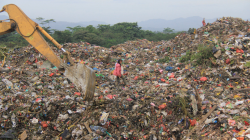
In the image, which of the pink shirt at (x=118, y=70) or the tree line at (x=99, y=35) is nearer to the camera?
the pink shirt at (x=118, y=70)

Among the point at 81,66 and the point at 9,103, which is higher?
the point at 81,66

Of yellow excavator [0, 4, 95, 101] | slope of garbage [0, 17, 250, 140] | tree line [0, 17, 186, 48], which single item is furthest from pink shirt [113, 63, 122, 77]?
tree line [0, 17, 186, 48]

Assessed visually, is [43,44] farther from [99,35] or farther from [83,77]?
[99,35]

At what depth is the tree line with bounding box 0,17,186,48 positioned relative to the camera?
760 inches

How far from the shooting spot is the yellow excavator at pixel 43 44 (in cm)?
378

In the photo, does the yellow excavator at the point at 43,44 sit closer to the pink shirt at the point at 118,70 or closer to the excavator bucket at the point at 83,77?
the excavator bucket at the point at 83,77

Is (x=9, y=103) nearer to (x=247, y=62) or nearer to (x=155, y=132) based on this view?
(x=155, y=132)

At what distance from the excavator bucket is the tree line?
15.7 m

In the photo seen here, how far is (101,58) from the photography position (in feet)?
29.4

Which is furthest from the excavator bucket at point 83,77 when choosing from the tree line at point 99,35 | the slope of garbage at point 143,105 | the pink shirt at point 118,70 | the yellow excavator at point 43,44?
the tree line at point 99,35

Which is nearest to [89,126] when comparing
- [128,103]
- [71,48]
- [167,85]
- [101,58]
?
[128,103]

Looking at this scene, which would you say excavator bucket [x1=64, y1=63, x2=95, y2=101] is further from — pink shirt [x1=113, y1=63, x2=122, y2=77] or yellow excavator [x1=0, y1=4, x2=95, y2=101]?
pink shirt [x1=113, y1=63, x2=122, y2=77]

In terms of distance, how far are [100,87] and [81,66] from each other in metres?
2.16

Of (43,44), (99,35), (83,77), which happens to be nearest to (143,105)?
(83,77)
